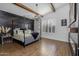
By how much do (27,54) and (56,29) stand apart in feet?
2.29

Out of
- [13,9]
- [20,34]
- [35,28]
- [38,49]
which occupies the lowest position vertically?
[38,49]

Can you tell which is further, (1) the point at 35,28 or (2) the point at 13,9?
(1) the point at 35,28

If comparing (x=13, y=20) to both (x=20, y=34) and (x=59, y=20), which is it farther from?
(x=59, y=20)

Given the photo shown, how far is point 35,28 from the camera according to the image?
1.71m

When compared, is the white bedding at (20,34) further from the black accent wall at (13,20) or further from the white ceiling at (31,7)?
the white ceiling at (31,7)

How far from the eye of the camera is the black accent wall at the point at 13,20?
5.07ft

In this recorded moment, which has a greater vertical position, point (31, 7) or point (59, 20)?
point (31, 7)

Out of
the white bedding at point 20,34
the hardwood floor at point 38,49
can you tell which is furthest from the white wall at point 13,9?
the hardwood floor at point 38,49

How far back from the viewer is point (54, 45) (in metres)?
1.68

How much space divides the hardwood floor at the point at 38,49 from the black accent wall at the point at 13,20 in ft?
1.16

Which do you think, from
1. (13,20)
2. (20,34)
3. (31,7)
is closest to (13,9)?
(13,20)

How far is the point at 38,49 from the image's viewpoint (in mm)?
1655

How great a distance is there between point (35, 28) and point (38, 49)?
0.39m

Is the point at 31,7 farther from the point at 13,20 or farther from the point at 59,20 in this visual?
the point at 59,20
